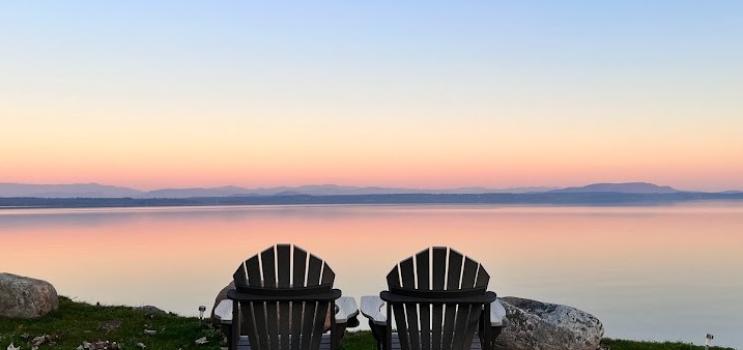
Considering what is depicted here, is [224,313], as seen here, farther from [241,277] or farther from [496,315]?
[496,315]

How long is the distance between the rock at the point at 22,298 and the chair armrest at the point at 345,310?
594cm

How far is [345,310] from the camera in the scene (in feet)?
17.3

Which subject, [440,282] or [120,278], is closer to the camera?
[440,282]

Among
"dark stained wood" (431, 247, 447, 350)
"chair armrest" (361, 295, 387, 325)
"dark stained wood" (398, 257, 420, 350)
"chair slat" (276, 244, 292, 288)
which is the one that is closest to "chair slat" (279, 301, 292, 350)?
"chair slat" (276, 244, 292, 288)

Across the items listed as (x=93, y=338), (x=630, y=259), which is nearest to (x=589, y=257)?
(x=630, y=259)

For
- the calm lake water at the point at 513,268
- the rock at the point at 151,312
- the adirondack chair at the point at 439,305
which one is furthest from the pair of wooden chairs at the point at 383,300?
the calm lake water at the point at 513,268

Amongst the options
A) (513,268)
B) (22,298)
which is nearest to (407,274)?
(22,298)

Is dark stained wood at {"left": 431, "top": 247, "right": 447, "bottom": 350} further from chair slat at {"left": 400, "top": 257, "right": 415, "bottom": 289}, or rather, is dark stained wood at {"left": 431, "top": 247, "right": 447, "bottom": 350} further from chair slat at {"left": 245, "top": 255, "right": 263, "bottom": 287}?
chair slat at {"left": 245, "top": 255, "right": 263, "bottom": 287}

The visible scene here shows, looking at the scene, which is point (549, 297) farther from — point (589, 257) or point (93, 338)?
point (93, 338)

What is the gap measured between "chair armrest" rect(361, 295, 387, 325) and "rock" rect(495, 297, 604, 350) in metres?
2.84

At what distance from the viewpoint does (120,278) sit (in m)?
25.6

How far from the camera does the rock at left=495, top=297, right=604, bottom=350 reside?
24.8ft

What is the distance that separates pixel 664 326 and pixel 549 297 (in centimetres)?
438

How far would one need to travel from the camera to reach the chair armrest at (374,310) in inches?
194
